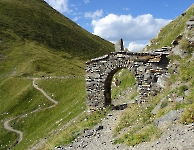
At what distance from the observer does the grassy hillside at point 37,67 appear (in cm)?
5000

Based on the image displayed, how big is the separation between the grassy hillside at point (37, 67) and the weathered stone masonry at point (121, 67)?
12.9 meters

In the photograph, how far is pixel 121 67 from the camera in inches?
1041

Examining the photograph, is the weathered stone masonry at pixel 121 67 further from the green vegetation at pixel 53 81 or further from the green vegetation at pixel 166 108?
the green vegetation at pixel 53 81

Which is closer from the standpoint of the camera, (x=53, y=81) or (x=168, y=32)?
(x=168, y=32)

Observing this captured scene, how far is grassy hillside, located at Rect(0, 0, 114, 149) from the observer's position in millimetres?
50000

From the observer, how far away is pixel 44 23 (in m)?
160

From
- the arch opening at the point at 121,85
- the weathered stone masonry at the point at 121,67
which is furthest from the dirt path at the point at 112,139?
the arch opening at the point at 121,85

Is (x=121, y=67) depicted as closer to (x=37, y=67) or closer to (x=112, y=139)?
(x=112, y=139)

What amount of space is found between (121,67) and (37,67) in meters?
64.9

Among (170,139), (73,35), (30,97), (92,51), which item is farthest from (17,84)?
(73,35)

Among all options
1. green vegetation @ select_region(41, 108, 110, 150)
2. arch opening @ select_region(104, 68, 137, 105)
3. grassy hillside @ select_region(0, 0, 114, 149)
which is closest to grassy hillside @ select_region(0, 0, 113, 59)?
grassy hillside @ select_region(0, 0, 114, 149)

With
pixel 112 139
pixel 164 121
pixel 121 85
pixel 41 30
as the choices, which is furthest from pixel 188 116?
pixel 41 30

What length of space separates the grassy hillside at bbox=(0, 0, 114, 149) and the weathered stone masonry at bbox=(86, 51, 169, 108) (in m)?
12.9

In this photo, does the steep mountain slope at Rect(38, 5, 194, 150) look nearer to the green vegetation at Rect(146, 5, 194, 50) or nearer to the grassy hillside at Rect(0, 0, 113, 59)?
the green vegetation at Rect(146, 5, 194, 50)
